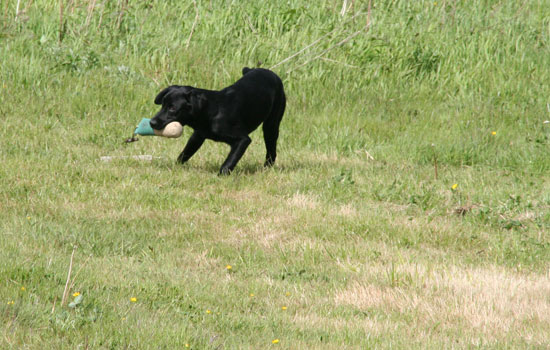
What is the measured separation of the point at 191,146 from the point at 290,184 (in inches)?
42.2

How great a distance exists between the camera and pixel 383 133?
916cm

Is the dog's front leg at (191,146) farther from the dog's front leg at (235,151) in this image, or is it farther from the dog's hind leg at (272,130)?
the dog's hind leg at (272,130)

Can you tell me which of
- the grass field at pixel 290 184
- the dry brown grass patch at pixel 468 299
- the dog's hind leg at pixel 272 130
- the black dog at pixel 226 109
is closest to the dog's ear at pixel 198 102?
the black dog at pixel 226 109

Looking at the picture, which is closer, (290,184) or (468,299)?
(468,299)

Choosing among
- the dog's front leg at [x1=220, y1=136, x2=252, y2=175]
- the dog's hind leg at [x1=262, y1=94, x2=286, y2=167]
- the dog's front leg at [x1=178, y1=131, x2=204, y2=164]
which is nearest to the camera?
the dog's front leg at [x1=220, y1=136, x2=252, y2=175]

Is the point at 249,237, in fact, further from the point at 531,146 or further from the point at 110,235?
the point at 531,146

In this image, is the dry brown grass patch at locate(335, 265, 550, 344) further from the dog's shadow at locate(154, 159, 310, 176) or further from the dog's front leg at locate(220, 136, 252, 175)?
the dog's shadow at locate(154, 159, 310, 176)

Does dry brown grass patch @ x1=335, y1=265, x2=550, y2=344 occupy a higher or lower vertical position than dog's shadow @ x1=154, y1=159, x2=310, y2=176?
higher

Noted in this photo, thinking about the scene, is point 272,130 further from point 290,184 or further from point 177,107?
point 177,107

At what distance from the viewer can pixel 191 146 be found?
23.9ft

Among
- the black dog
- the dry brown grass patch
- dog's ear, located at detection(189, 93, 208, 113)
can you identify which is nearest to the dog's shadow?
the black dog

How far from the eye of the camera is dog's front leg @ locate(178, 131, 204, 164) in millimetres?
7234

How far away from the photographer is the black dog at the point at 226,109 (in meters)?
6.65

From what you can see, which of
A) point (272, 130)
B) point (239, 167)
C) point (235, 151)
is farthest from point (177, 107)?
point (272, 130)
